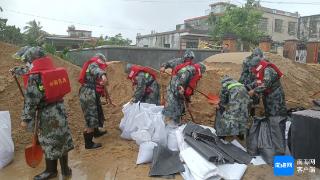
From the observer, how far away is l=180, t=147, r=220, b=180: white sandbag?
4.26 metres

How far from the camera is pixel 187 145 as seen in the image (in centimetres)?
490

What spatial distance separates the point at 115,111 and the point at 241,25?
16348 millimetres

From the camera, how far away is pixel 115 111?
7230 mm

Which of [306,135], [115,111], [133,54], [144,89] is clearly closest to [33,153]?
[144,89]

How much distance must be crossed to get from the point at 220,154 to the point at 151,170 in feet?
2.88

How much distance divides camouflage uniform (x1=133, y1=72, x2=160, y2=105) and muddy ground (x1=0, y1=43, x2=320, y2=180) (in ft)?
2.49

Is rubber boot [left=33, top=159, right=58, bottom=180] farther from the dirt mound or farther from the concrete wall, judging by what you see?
the concrete wall

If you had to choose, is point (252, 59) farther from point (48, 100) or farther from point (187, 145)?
point (48, 100)

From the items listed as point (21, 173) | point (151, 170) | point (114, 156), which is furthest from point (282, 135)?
point (21, 173)

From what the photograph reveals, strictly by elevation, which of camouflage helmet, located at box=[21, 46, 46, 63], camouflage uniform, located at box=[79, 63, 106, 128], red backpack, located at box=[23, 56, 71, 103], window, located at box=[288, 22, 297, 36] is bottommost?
camouflage uniform, located at box=[79, 63, 106, 128]

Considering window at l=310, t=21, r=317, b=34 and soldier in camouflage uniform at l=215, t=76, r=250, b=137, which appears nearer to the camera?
soldier in camouflage uniform at l=215, t=76, r=250, b=137

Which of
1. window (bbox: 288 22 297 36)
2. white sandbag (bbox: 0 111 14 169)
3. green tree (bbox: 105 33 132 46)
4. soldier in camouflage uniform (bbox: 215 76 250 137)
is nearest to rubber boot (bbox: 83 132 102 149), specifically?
white sandbag (bbox: 0 111 14 169)

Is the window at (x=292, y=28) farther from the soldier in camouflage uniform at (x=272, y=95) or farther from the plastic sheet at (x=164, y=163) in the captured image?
the plastic sheet at (x=164, y=163)

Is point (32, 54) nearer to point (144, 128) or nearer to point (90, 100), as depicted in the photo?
point (90, 100)
